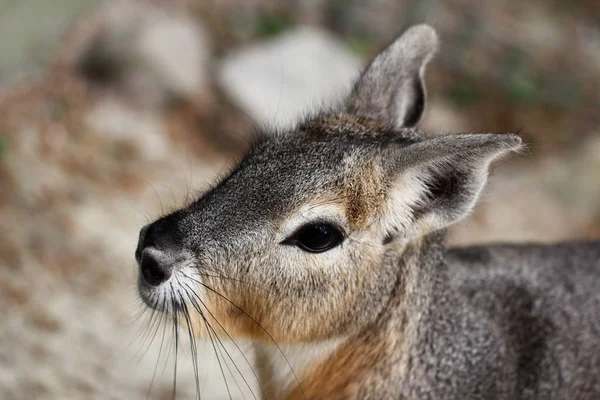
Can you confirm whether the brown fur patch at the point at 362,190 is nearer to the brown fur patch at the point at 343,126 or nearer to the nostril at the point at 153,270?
the brown fur patch at the point at 343,126

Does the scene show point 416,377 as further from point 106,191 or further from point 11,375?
point 106,191

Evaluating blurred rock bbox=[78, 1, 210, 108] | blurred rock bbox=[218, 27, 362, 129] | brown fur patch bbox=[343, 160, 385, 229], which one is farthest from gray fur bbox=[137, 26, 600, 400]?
blurred rock bbox=[78, 1, 210, 108]

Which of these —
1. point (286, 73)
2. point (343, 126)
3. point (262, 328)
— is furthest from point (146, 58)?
point (262, 328)

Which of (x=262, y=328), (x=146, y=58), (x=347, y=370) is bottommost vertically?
(x=347, y=370)

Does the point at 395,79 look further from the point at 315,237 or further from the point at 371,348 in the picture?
the point at 371,348

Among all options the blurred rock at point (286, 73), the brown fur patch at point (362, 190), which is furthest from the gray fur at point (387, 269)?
the blurred rock at point (286, 73)

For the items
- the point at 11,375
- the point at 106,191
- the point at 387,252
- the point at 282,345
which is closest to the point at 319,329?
the point at 282,345

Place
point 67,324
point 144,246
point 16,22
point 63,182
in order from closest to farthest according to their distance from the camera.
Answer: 1. point 144,246
2. point 67,324
3. point 63,182
4. point 16,22

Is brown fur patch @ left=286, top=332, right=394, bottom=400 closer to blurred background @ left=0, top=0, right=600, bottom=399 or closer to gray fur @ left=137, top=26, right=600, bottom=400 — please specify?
gray fur @ left=137, top=26, right=600, bottom=400
